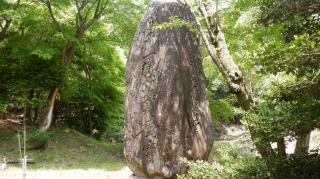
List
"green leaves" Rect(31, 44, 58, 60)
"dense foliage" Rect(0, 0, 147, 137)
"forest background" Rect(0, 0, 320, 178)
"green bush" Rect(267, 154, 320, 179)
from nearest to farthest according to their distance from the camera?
"forest background" Rect(0, 0, 320, 178) → "green bush" Rect(267, 154, 320, 179) → "green leaves" Rect(31, 44, 58, 60) → "dense foliage" Rect(0, 0, 147, 137)

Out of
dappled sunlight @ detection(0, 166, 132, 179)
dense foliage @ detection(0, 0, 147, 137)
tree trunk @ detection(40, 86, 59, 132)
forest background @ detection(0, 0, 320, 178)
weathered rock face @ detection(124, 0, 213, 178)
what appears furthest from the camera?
tree trunk @ detection(40, 86, 59, 132)

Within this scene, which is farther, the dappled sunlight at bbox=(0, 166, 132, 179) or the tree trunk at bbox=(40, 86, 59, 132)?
the tree trunk at bbox=(40, 86, 59, 132)

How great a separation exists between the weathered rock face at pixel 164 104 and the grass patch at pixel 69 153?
169 inches

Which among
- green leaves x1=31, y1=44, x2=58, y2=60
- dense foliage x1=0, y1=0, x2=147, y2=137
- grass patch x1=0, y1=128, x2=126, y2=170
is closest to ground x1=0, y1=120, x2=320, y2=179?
grass patch x1=0, y1=128, x2=126, y2=170

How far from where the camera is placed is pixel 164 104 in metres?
5.10

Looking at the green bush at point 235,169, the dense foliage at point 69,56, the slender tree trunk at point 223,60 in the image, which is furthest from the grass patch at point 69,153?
the green bush at point 235,169

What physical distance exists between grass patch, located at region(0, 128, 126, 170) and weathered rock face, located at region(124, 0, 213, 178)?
4283 millimetres

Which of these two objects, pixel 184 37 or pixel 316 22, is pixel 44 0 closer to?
pixel 184 37

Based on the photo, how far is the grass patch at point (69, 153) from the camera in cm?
957

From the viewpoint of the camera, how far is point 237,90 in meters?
4.32

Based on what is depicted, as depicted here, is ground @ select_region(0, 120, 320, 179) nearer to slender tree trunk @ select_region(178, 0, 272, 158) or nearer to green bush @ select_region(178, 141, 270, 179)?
slender tree trunk @ select_region(178, 0, 272, 158)

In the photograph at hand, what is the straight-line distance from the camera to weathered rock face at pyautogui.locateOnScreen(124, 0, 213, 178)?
506 cm

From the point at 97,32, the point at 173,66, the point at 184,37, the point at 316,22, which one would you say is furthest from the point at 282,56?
the point at 97,32

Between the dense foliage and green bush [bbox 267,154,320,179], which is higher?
the dense foliage
